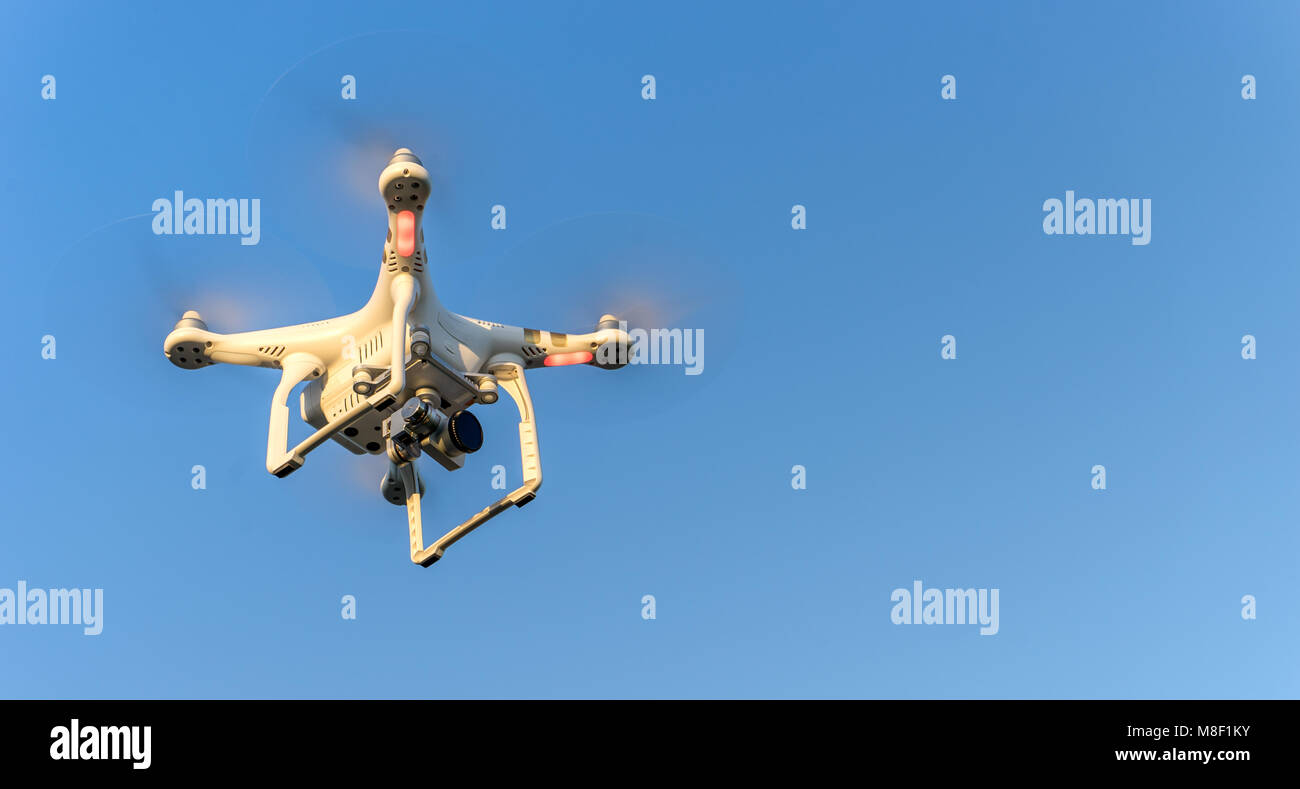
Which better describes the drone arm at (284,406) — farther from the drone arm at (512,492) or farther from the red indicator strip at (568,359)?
the red indicator strip at (568,359)

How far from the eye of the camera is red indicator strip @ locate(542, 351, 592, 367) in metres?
23.0

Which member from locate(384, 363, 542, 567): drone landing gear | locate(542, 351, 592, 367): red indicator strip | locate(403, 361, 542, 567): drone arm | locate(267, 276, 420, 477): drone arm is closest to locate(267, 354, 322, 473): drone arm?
locate(267, 276, 420, 477): drone arm

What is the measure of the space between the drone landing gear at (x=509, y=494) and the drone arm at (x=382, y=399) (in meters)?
0.81

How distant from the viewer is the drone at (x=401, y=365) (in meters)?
19.8

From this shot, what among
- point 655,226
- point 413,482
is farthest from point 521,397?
point 655,226

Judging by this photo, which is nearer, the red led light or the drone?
the drone

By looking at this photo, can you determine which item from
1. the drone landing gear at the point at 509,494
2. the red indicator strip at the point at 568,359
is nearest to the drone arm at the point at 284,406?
the drone landing gear at the point at 509,494

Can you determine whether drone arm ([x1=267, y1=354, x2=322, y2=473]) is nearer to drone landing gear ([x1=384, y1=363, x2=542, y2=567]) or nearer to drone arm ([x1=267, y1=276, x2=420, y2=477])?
drone arm ([x1=267, y1=276, x2=420, y2=477])

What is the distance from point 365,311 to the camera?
21.2 meters

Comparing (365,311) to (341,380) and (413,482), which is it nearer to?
(341,380)

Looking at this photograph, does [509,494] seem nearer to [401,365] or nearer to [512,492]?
[512,492]

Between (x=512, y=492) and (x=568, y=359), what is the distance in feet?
15.1

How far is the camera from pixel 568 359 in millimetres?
23172

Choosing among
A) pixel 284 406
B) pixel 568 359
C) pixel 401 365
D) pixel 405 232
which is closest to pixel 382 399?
pixel 401 365
